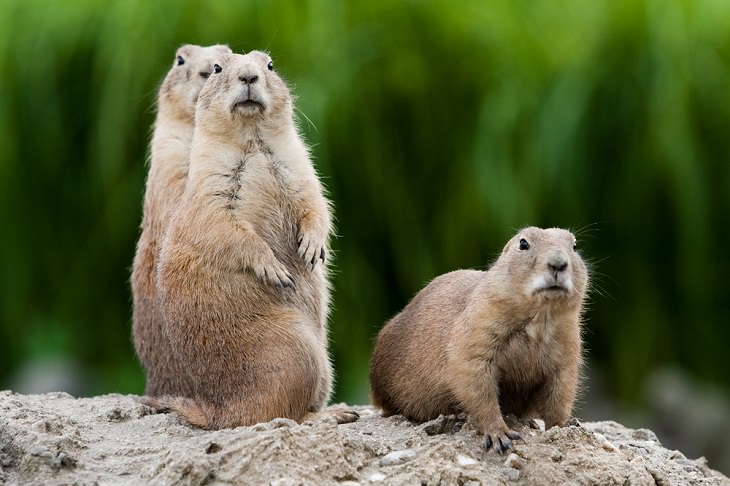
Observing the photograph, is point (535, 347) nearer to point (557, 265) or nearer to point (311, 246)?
point (557, 265)

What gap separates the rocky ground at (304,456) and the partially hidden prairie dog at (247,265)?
258 millimetres

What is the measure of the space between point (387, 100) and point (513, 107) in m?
0.85

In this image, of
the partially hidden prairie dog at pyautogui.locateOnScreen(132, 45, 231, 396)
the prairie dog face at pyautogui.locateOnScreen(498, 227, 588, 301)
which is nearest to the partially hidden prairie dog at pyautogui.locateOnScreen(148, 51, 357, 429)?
the partially hidden prairie dog at pyautogui.locateOnScreen(132, 45, 231, 396)

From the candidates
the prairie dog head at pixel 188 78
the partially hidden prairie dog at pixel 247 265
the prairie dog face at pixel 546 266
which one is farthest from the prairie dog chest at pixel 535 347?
the prairie dog head at pixel 188 78

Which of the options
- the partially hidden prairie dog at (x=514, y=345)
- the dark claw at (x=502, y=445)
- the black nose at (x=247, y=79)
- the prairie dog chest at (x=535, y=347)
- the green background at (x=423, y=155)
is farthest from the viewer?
the green background at (x=423, y=155)

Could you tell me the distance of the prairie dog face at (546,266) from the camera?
177 inches

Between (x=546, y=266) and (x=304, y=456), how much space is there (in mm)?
1149

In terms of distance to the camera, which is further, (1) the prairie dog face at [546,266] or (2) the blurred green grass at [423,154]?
(2) the blurred green grass at [423,154]

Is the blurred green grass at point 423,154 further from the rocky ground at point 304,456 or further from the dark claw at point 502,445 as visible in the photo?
the dark claw at point 502,445

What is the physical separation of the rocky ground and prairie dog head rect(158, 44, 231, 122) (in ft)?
6.68

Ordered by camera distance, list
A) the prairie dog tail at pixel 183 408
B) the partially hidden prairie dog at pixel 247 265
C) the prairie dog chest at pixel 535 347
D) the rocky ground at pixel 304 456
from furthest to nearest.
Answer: the prairie dog tail at pixel 183 408, the partially hidden prairie dog at pixel 247 265, the prairie dog chest at pixel 535 347, the rocky ground at pixel 304 456

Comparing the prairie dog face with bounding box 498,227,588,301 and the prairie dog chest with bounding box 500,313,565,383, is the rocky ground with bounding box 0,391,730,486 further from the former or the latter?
the prairie dog face with bounding box 498,227,588,301

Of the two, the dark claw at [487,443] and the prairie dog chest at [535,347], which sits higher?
the prairie dog chest at [535,347]

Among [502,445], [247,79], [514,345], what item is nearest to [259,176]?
[247,79]
